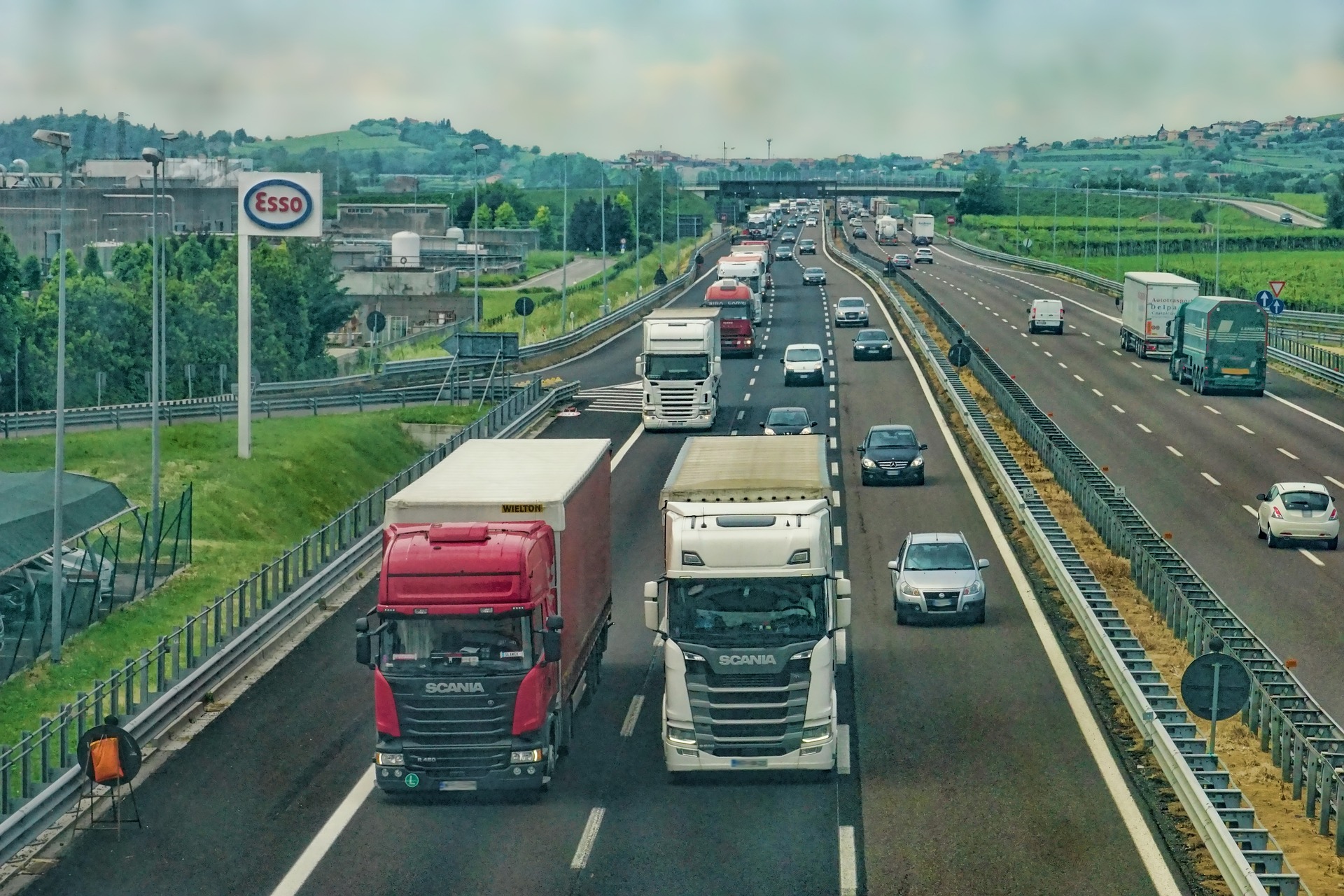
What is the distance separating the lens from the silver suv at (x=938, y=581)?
33562 millimetres

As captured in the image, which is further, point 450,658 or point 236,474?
point 236,474

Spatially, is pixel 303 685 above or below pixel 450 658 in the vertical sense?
below

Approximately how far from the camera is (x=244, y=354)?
2228 inches

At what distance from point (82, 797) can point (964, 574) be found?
1731 cm

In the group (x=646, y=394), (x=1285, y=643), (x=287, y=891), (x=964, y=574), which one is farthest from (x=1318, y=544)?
(x=287, y=891)

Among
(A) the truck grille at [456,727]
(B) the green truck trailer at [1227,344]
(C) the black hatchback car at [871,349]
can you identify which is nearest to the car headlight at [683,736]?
(A) the truck grille at [456,727]

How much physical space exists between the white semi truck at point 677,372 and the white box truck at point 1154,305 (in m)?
31.6

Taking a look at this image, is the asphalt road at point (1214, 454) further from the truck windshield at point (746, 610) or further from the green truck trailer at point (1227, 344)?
the truck windshield at point (746, 610)

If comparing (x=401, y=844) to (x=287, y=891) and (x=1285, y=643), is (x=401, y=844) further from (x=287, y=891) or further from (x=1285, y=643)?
(x=1285, y=643)

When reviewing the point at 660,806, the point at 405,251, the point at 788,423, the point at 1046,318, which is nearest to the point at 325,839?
the point at 660,806

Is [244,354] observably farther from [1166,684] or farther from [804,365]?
[1166,684]

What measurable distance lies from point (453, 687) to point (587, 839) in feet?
8.47

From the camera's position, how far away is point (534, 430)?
6175 cm

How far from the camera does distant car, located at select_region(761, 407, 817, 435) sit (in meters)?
54.0
